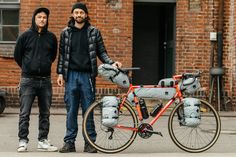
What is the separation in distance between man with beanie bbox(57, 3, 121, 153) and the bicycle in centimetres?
26

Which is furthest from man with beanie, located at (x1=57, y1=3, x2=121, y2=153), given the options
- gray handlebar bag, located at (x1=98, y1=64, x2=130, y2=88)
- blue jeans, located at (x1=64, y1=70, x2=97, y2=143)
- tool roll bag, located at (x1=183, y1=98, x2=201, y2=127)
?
tool roll bag, located at (x1=183, y1=98, x2=201, y2=127)

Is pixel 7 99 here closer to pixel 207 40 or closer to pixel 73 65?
pixel 207 40

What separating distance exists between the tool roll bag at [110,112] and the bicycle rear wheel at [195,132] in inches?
29.4

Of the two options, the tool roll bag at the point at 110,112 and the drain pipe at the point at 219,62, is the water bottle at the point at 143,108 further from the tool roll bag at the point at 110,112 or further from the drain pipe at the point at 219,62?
the drain pipe at the point at 219,62

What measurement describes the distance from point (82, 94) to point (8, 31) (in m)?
7.41

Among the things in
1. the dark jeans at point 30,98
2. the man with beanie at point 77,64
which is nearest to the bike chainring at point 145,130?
the man with beanie at point 77,64

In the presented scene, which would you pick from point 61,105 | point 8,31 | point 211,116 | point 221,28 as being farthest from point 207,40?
point 211,116

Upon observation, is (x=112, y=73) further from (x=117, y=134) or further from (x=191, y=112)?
(x=191, y=112)

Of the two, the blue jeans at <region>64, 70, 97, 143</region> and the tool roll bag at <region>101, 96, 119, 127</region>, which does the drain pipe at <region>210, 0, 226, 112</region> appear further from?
the tool roll bag at <region>101, 96, 119, 127</region>

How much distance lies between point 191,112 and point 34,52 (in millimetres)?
2229

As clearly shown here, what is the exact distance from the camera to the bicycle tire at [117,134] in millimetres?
7922

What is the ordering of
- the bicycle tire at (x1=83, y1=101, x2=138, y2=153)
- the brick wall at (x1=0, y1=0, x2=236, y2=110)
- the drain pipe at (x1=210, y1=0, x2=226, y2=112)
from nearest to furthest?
1. the bicycle tire at (x1=83, y1=101, x2=138, y2=153)
2. the brick wall at (x1=0, y1=0, x2=236, y2=110)
3. the drain pipe at (x1=210, y1=0, x2=226, y2=112)

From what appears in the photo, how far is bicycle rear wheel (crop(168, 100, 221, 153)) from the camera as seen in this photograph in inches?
318

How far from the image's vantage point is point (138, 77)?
1672 centimetres
